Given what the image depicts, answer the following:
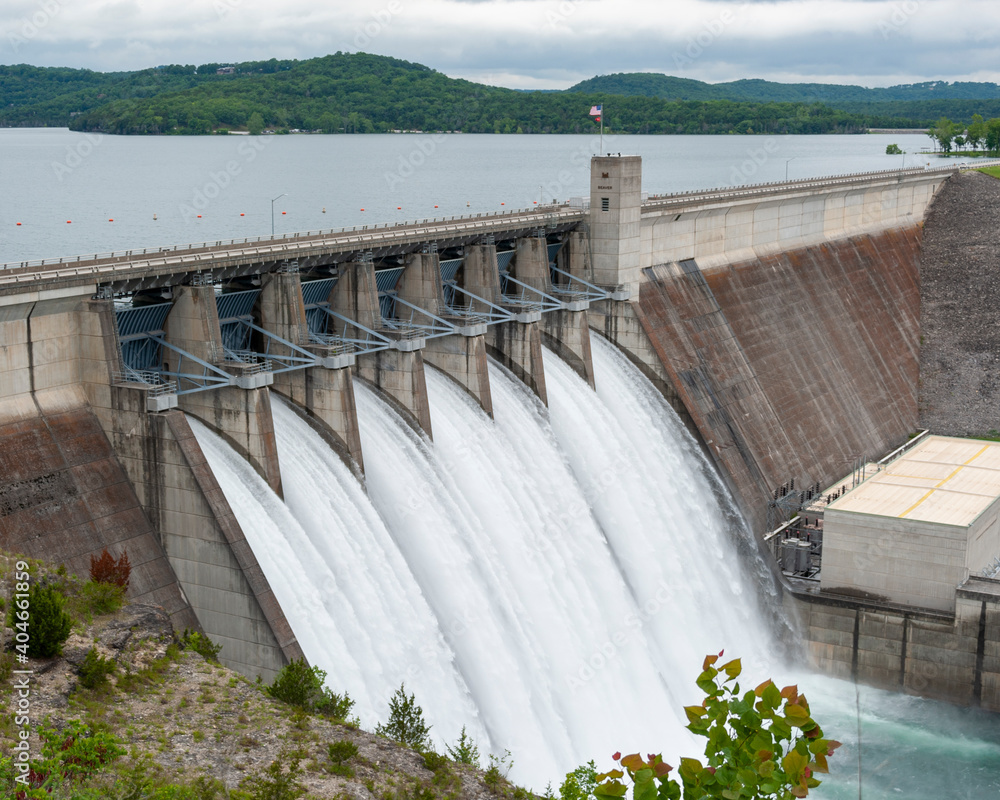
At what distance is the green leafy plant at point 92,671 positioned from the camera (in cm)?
1983

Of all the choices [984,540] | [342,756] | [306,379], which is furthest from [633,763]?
[984,540]

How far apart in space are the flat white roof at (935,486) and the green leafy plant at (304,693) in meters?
22.7

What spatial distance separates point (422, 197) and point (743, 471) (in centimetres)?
6326

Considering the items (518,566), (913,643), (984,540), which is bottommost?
(913,643)

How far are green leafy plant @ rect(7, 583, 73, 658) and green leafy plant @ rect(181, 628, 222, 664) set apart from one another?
368 cm

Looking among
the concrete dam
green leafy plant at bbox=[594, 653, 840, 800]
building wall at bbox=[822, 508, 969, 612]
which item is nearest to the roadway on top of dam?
the concrete dam

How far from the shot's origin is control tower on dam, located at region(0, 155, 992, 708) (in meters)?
26.6

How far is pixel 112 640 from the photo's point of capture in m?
21.2

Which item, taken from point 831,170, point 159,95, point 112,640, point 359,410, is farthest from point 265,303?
point 831,170

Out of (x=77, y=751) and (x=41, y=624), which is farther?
(x=41, y=624)

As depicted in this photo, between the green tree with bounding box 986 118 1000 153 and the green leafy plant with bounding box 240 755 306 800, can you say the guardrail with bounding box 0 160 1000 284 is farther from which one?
the green tree with bounding box 986 118 1000 153

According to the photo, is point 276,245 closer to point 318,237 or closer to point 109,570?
point 318,237

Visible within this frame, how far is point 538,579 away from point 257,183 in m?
84.5

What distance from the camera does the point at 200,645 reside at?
24.2m
